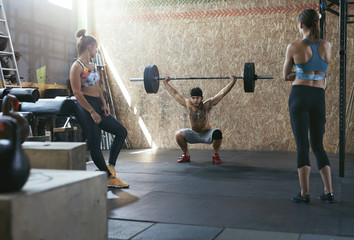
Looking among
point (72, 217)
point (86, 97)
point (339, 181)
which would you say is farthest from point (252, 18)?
point (72, 217)

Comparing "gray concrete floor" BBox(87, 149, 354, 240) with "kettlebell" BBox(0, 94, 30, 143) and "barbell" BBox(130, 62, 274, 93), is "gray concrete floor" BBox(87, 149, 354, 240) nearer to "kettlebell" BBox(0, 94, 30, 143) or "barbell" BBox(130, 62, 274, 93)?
"kettlebell" BBox(0, 94, 30, 143)

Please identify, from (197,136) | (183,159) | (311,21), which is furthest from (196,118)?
(311,21)

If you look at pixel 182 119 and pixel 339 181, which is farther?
pixel 182 119

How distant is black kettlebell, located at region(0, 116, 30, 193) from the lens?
1169mm

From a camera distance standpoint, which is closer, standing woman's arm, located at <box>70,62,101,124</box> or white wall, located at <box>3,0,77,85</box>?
standing woman's arm, located at <box>70,62,101,124</box>

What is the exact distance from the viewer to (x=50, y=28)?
6.31 m

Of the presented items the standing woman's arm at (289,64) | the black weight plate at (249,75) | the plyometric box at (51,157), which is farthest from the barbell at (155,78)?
the plyometric box at (51,157)

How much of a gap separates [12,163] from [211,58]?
18.3ft

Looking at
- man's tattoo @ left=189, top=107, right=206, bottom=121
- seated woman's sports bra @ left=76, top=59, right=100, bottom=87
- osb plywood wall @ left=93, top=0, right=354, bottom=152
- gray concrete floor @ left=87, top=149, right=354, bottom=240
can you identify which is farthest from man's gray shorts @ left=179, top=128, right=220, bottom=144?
seated woman's sports bra @ left=76, top=59, right=100, bottom=87

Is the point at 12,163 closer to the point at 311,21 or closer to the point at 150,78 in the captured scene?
the point at 311,21

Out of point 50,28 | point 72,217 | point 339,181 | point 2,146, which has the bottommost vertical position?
point 339,181

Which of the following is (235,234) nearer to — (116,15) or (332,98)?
(332,98)

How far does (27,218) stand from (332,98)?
5.67 meters

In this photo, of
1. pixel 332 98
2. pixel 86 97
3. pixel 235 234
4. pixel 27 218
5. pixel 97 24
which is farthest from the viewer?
pixel 97 24
